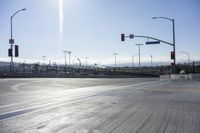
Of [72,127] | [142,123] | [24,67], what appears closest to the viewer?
[72,127]

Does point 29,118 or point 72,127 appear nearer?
point 72,127

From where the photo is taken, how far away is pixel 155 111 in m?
10.5

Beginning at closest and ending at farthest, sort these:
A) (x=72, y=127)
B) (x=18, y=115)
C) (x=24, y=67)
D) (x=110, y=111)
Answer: (x=72, y=127) < (x=18, y=115) < (x=110, y=111) < (x=24, y=67)

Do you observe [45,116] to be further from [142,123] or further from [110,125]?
[142,123]

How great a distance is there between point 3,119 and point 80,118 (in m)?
2.12

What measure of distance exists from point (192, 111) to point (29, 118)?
211 inches

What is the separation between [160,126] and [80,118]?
2.33 m

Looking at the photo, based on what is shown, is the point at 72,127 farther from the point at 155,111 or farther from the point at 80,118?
the point at 155,111

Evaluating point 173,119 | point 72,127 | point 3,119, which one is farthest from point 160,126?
point 3,119

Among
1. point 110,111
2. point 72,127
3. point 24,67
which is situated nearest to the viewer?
point 72,127

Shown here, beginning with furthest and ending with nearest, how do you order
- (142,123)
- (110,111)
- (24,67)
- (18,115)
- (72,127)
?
1. (24,67)
2. (110,111)
3. (18,115)
4. (142,123)
5. (72,127)

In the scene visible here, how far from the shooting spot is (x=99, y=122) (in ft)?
27.2

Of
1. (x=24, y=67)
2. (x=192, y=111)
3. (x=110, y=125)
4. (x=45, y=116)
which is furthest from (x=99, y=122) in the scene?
(x=24, y=67)

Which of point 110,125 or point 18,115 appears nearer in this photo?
point 110,125
